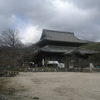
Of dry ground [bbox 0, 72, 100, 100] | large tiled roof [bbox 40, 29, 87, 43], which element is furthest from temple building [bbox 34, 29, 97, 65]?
dry ground [bbox 0, 72, 100, 100]

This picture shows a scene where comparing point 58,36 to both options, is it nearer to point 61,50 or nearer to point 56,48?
point 56,48

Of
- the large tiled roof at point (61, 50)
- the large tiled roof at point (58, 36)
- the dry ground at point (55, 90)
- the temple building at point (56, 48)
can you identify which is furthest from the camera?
the large tiled roof at point (58, 36)

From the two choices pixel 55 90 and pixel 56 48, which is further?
pixel 56 48

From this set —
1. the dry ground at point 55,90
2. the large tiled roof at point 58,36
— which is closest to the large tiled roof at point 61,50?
the large tiled roof at point 58,36

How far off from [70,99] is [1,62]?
6.66 metres

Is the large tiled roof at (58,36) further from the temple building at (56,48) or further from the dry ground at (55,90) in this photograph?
the dry ground at (55,90)

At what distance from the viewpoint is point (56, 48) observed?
3775 cm

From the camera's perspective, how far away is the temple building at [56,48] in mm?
35188

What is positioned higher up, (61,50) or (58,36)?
(58,36)

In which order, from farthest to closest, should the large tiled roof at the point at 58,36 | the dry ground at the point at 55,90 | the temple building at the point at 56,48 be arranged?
the large tiled roof at the point at 58,36 → the temple building at the point at 56,48 → the dry ground at the point at 55,90

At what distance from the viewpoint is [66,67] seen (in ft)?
98.5

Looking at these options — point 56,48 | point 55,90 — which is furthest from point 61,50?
point 55,90

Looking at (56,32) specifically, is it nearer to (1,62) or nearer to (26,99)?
(1,62)

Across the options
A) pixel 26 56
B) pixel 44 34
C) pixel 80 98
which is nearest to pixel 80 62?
pixel 26 56
